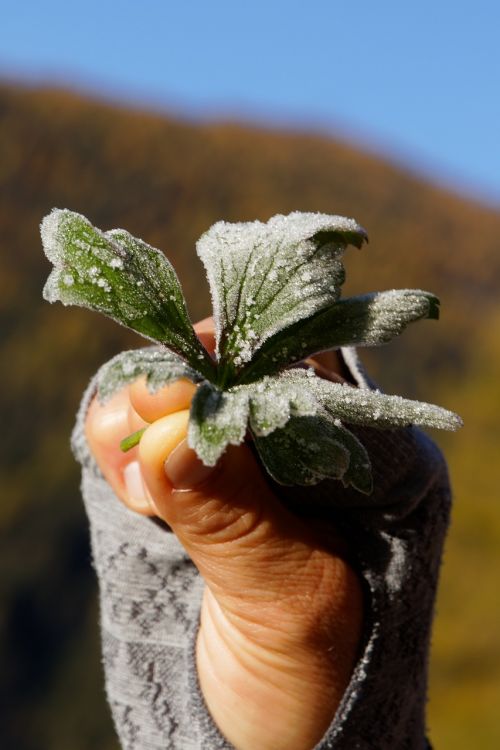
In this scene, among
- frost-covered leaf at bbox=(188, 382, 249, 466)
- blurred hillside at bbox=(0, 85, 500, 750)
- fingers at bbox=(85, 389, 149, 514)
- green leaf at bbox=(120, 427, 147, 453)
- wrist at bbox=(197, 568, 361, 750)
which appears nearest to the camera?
frost-covered leaf at bbox=(188, 382, 249, 466)

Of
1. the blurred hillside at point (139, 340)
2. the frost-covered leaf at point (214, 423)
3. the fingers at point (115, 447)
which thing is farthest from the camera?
the blurred hillside at point (139, 340)

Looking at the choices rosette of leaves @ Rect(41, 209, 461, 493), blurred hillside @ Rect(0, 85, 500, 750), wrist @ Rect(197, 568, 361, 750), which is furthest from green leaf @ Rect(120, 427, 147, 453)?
blurred hillside @ Rect(0, 85, 500, 750)

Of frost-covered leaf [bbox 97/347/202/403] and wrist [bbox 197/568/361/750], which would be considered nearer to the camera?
frost-covered leaf [bbox 97/347/202/403]

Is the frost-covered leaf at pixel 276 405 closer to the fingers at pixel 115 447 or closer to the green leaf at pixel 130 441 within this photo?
the green leaf at pixel 130 441

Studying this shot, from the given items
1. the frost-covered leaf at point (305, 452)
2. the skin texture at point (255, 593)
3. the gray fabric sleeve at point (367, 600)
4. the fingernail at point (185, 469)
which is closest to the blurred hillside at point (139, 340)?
the gray fabric sleeve at point (367, 600)

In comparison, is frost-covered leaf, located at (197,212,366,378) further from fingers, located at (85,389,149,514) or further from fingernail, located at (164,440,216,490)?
fingers, located at (85,389,149,514)

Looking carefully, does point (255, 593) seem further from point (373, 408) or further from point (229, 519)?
point (373, 408)
